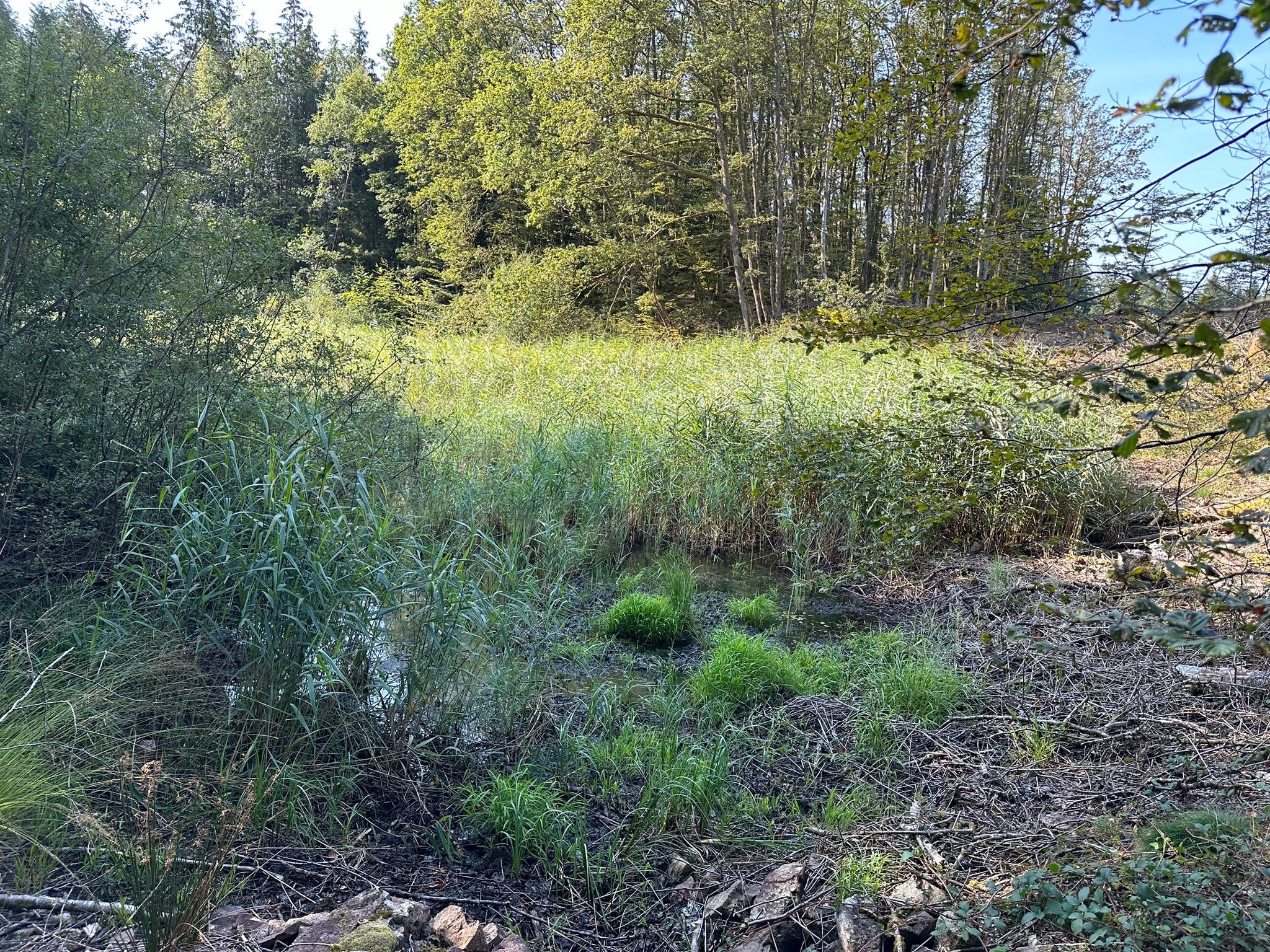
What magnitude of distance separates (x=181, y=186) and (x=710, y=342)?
1037cm

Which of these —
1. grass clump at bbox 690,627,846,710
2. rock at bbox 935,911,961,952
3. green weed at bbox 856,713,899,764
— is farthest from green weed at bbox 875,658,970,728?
rock at bbox 935,911,961,952

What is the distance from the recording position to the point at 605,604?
5762 mm

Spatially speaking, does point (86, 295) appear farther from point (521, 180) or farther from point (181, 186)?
point (521, 180)

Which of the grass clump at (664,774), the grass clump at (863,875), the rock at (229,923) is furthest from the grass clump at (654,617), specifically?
the rock at (229,923)

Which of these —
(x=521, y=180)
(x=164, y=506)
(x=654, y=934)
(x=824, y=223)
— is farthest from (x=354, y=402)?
(x=521, y=180)

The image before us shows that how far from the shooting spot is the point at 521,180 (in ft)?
66.9

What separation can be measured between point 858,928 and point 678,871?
0.69 meters

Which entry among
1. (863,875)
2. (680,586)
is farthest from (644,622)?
(863,875)

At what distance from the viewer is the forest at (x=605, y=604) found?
215 centimetres

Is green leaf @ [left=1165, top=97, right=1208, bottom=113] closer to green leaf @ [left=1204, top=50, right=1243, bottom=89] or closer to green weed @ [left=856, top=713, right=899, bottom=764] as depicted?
green leaf @ [left=1204, top=50, right=1243, bottom=89]

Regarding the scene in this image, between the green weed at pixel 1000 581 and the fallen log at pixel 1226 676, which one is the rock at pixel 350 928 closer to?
the fallen log at pixel 1226 676

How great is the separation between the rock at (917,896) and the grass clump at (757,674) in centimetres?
163

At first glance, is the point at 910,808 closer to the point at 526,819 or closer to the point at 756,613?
the point at 526,819

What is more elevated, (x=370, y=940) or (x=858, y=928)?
(x=370, y=940)
